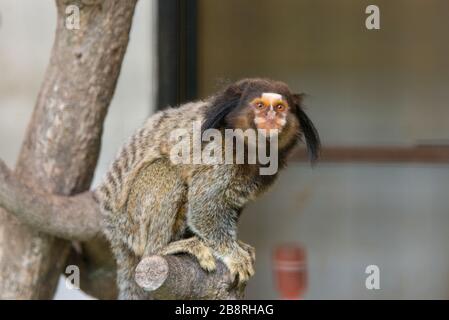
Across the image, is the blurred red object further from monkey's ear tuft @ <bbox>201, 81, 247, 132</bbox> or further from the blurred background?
monkey's ear tuft @ <bbox>201, 81, 247, 132</bbox>

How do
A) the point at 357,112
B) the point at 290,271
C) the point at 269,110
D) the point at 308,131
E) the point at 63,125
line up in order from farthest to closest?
the point at 357,112, the point at 290,271, the point at 63,125, the point at 308,131, the point at 269,110

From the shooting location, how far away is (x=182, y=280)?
349 cm

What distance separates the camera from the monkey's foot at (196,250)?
374 centimetres

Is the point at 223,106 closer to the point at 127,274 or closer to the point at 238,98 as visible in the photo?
the point at 238,98

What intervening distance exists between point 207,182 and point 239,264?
41cm

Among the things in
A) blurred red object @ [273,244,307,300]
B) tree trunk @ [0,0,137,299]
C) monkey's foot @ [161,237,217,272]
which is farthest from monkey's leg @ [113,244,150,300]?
blurred red object @ [273,244,307,300]

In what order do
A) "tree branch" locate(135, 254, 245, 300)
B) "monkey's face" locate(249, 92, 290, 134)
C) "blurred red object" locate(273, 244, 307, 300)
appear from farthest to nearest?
"blurred red object" locate(273, 244, 307, 300), "monkey's face" locate(249, 92, 290, 134), "tree branch" locate(135, 254, 245, 300)

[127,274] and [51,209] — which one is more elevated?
[51,209]

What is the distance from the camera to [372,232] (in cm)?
648

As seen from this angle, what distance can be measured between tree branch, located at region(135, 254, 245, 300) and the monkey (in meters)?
0.05

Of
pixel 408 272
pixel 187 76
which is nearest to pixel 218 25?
pixel 187 76

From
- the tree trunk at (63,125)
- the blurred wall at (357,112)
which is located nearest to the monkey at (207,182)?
the tree trunk at (63,125)

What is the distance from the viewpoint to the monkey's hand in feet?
12.5

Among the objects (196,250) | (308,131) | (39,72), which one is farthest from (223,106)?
(39,72)
